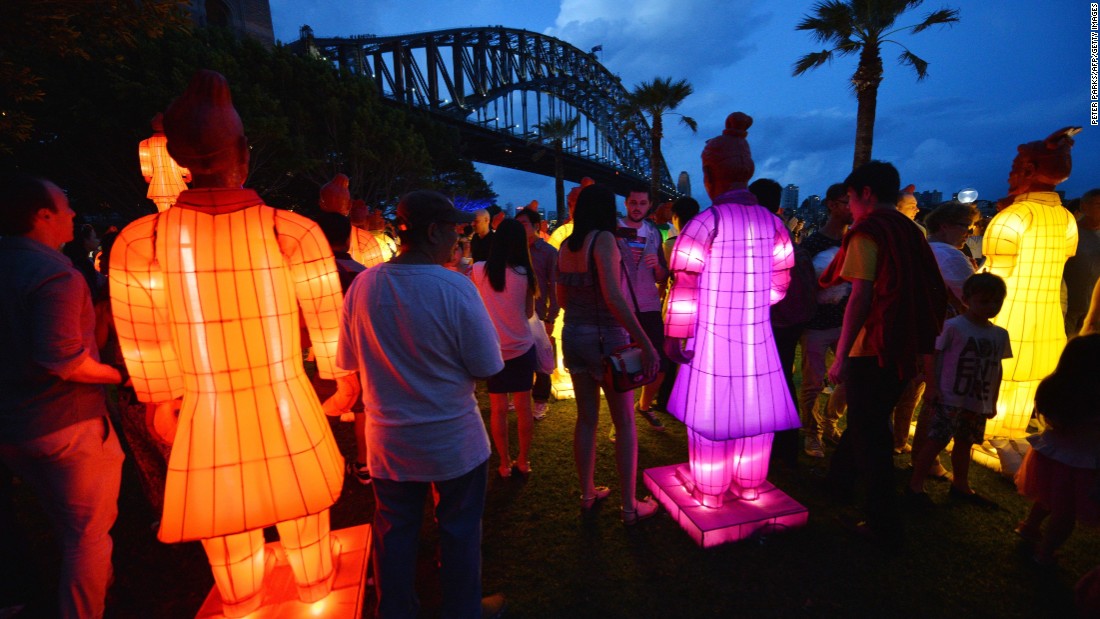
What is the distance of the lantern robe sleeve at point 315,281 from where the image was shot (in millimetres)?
1807

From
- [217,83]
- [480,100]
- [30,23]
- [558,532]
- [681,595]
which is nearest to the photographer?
[217,83]

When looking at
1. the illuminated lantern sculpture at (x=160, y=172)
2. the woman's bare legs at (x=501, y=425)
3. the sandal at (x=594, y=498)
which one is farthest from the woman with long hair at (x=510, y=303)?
the illuminated lantern sculpture at (x=160, y=172)

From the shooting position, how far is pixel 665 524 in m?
2.97

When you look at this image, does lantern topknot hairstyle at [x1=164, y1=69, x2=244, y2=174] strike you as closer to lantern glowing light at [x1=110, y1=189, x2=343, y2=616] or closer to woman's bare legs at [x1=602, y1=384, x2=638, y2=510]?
lantern glowing light at [x1=110, y1=189, x2=343, y2=616]

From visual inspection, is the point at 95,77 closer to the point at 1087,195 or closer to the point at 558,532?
the point at 558,532

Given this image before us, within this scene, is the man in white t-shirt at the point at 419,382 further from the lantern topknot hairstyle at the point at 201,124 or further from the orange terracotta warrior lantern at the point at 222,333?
the lantern topknot hairstyle at the point at 201,124

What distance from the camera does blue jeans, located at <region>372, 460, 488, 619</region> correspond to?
1835mm

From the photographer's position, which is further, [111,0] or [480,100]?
[480,100]

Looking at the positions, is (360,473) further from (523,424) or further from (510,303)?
(510,303)

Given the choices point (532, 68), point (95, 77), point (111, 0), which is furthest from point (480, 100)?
point (111, 0)

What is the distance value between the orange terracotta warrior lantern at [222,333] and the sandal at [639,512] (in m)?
1.80

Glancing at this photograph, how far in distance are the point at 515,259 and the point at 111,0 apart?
12.3ft

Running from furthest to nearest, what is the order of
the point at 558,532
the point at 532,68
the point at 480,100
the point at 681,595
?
the point at 532,68 → the point at 480,100 → the point at 558,532 → the point at 681,595

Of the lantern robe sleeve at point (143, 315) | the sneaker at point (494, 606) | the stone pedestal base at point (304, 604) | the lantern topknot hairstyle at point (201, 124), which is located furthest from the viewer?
the sneaker at point (494, 606)
